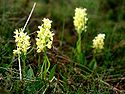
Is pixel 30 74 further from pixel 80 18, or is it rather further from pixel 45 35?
pixel 80 18

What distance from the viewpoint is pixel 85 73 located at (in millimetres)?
2396

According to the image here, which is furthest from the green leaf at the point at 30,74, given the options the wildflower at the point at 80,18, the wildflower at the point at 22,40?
the wildflower at the point at 80,18

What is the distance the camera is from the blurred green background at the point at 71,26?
2.50m

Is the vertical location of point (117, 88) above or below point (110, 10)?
below

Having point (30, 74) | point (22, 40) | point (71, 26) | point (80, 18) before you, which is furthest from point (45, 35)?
point (71, 26)

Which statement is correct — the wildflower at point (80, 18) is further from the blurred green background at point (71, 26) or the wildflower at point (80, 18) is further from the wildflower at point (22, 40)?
the wildflower at point (22, 40)

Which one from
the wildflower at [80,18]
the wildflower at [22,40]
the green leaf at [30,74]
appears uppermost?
the wildflower at [80,18]

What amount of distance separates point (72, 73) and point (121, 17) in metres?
1.56

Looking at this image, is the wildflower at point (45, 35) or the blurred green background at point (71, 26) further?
the blurred green background at point (71, 26)

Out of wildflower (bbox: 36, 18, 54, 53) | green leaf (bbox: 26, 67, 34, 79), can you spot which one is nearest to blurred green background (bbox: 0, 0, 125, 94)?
green leaf (bbox: 26, 67, 34, 79)

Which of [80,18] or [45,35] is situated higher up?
[80,18]

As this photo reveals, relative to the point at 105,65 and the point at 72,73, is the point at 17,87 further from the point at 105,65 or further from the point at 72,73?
the point at 105,65

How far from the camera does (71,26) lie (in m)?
3.51

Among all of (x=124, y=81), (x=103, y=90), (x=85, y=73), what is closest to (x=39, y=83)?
(x=103, y=90)
